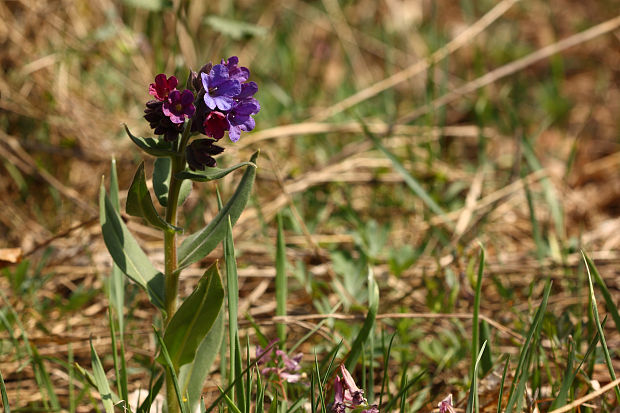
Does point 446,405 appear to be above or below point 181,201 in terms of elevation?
below

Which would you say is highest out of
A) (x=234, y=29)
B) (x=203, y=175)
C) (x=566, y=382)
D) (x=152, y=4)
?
(x=152, y=4)

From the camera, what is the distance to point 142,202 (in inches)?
59.9

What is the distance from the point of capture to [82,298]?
2357 mm

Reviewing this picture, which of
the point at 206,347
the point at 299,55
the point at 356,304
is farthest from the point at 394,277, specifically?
the point at 299,55

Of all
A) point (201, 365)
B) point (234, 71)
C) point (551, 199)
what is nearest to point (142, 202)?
point (234, 71)

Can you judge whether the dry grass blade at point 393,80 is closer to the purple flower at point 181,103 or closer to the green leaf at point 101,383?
the purple flower at point 181,103

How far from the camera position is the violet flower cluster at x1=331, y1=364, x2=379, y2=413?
1522mm

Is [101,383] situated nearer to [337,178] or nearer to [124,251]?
[124,251]

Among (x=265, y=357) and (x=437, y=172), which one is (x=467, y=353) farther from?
(x=437, y=172)

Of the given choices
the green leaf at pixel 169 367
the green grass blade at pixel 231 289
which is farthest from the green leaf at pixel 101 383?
the green grass blade at pixel 231 289

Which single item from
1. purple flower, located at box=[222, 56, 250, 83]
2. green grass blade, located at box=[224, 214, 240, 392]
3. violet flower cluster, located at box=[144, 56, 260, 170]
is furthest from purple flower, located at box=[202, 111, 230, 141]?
green grass blade, located at box=[224, 214, 240, 392]

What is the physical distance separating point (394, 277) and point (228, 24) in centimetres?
138

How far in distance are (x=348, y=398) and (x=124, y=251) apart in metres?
0.65

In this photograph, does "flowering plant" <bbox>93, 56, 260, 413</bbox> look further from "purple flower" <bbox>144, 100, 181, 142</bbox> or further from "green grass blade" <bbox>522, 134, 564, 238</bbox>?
"green grass blade" <bbox>522, 134, 564, 238</bbox>
